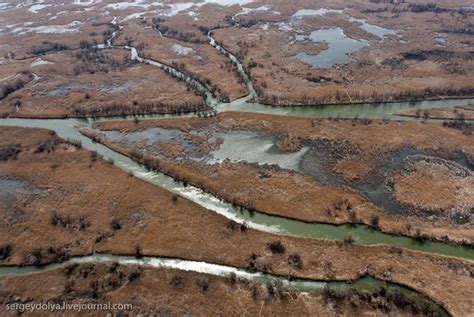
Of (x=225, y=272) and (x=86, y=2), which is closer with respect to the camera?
(x=225, y=272)

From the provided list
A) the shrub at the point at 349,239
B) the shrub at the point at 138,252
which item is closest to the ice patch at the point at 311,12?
the shrub at the point at 349,239

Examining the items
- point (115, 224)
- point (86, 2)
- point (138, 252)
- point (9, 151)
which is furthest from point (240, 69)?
point (86, 2)

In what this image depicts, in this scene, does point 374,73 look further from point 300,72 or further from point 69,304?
point 69,304

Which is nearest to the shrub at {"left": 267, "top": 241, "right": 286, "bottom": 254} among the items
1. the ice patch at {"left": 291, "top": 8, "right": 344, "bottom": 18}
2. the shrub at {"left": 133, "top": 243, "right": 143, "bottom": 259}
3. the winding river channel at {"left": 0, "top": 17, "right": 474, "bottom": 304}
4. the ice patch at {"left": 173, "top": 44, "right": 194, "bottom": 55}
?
the winding river channel at {"left": 0, "top": 17, "right": 474, "bottom": 304}

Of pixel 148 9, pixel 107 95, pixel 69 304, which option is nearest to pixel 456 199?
pixel 69 304

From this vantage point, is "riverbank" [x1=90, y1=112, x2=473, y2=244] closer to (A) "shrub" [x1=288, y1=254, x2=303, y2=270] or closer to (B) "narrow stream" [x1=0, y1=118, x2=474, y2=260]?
(B) "narrow stream" [x1=0, y1=118, x2=474, y2=260]

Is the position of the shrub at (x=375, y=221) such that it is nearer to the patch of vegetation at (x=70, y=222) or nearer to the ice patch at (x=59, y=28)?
the patch of vegetation at (x=70, y=222)

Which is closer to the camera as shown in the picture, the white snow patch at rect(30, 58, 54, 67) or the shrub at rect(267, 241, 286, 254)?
the shrub at rect(267, 241, 286, 254)

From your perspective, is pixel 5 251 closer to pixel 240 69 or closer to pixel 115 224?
pixel 115 224
